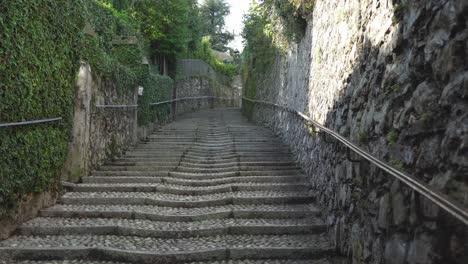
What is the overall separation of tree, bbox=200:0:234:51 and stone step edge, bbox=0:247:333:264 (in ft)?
107

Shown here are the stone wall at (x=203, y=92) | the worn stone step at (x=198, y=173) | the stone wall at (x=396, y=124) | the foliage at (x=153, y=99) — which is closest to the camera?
the stone wall at (x=396, y=124)

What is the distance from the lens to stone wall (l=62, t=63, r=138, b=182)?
6508mm

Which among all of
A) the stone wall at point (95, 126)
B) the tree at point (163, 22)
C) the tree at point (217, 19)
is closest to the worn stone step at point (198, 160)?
the stone wall at point (95, 126)

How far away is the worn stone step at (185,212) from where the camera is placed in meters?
5.14

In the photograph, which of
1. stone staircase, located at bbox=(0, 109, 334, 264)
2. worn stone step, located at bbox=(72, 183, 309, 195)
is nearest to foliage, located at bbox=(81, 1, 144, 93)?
stone staircase, located at bbox=(0, 109, 334, 264)

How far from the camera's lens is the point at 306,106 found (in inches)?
276

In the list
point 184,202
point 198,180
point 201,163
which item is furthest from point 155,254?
point 201,163

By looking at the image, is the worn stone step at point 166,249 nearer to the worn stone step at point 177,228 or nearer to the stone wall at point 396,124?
the worn stone step at point 177,228

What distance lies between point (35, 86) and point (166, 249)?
227 cm

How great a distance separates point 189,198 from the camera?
594 centimetres

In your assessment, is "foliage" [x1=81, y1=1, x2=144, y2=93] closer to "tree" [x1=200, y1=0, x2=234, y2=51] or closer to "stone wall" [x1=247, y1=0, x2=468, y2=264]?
"stone wall" [x1=247, y1=0, x2=468, y2=264]

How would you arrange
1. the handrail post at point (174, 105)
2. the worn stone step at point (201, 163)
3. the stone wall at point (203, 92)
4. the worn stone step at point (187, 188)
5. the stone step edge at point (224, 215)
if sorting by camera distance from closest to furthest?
1. the stone step edge at point (224, 215)
2. the worn stone step at point (187, 188)
3. the worn stone step at point (201, 163)
4. the handrail post at point (174, 105)
5. the stone wall at point (203, 92)

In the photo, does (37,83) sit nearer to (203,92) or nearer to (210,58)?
(203,92)

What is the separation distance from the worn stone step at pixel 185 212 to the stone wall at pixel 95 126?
1013 millimetres
